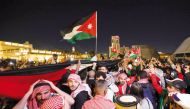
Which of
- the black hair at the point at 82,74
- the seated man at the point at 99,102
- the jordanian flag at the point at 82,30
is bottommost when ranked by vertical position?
the seated man at the point at 99,102

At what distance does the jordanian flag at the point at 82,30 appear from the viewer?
10.1 meters

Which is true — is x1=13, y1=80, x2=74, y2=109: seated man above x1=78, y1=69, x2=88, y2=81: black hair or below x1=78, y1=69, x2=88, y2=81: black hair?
below

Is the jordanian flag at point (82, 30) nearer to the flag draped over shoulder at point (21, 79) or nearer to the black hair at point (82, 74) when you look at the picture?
the black hair at point (82, 74)

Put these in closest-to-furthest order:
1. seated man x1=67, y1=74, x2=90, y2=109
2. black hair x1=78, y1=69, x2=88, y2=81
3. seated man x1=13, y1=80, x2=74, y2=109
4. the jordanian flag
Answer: seated man x1=13, y1=80, x2=74, y2=109
seated man x1=67, y1=74, x2=90, y2=109
black hair x1=78, y1=69, x2=88, y2=81
the jordanian flag

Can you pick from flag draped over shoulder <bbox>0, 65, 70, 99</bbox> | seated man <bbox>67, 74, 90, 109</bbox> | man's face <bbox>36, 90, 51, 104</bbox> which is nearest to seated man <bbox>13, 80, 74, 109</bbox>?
man's face <bbox>36, 90, 51, 104</bbox>

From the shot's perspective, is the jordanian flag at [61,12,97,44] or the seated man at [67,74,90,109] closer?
the seated man at [67,74,90,109]

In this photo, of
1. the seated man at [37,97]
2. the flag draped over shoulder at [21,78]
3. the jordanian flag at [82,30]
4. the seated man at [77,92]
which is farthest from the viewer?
the jordanian flag at [82,30]

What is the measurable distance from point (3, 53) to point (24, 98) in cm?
9989

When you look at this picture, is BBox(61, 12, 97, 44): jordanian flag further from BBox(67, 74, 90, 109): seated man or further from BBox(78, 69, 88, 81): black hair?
BBox(67, 74, 90, 109): seated man

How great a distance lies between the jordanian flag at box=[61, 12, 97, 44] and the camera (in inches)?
396

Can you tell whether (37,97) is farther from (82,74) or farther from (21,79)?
(82,74)

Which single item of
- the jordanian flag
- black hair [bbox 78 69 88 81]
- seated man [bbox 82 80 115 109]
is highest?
the jordanian flag

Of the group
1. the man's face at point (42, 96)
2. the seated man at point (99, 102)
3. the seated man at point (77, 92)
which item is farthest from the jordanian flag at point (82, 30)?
the man's face at point (42, 96)

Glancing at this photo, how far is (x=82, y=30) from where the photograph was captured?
10.0 metres
